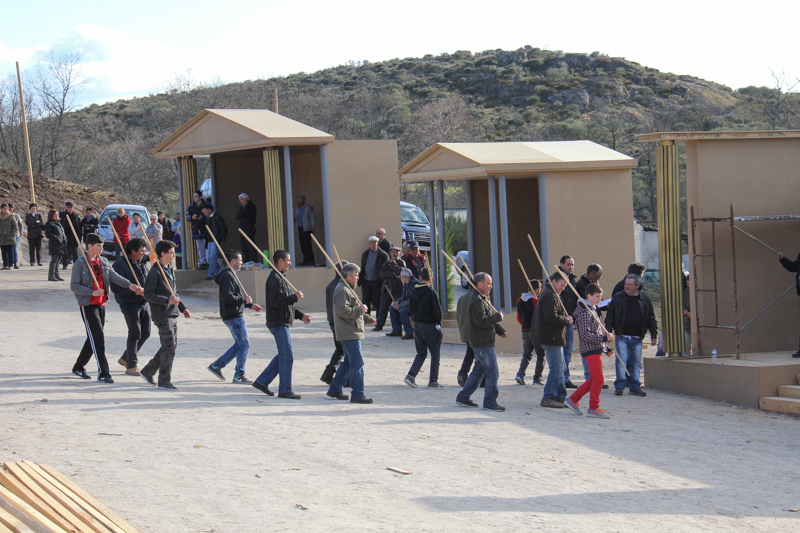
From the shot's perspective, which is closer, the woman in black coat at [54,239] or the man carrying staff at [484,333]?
the man carrying staff at [484,333]

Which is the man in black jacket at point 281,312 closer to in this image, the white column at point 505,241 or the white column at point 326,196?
the white column at point 505,241

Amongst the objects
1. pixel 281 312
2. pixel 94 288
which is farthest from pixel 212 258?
pixel 281 312

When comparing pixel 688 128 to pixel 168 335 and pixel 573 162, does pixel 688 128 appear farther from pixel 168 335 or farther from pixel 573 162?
pixel 168 335

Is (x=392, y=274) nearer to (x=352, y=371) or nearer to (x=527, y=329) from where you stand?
(x=527, y=329)

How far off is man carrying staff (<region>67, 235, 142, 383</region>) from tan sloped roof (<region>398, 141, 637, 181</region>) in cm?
673

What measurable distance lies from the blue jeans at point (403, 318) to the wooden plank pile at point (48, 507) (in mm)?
8520

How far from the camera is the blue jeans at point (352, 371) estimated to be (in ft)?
29.1

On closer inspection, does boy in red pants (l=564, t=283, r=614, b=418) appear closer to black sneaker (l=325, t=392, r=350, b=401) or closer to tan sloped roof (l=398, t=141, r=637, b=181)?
black sneaker (l=325, t=392, r=350, b=401)

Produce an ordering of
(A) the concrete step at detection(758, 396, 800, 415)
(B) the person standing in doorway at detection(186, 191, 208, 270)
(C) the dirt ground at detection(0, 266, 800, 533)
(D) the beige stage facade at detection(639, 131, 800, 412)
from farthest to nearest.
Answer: (B) the person standing in doorway at detection(186, 191, 208, 270) < (D) the beige stage facade at detection(639, 131, 800, 412) < (A) the concrete step at detection(758, 396, 800, 415) < (C) the dirt ground at detection(0, 266, 800, 533)

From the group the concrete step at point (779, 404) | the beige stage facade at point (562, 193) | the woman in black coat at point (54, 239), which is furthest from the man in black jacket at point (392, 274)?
the woman in black coat at point (54, 239)

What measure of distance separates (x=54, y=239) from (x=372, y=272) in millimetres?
8521

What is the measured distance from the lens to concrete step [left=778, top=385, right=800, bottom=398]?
977 cm

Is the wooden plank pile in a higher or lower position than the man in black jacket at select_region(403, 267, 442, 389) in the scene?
lower

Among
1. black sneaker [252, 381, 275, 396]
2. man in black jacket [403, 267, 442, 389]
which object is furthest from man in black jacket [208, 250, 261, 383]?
man in black jacket [403, 267, 442, 389]
